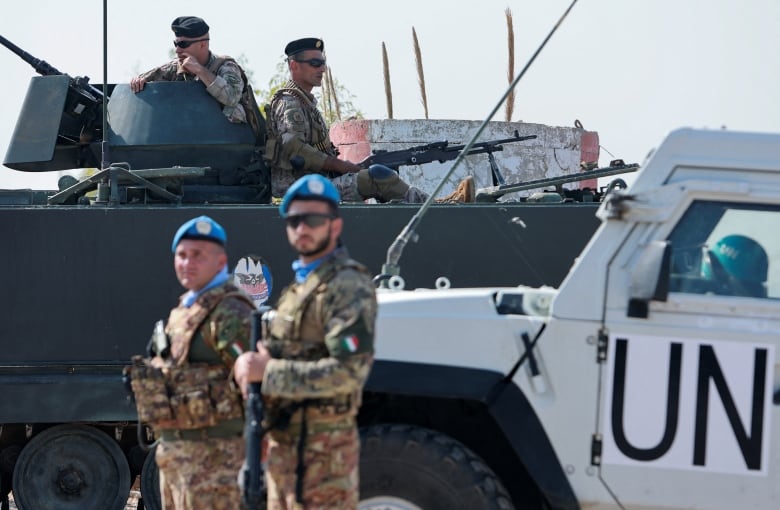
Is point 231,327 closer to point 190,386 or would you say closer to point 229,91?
point 190,386

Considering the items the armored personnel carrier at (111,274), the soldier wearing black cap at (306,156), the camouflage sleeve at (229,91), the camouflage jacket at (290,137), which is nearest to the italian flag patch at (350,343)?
the armored personnel carrier at (111,274)

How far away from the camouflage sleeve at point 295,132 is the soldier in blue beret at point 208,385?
120 inches

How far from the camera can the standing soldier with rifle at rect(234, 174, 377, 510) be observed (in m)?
4.01

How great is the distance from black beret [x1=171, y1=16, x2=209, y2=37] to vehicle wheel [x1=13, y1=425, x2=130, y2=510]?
2.42m

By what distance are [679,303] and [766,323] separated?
320mm

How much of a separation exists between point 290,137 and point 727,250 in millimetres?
3472

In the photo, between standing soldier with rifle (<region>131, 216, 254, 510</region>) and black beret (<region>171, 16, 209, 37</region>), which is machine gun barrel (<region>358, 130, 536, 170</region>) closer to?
black beret (<region>171, 16, 209, 37</region>)

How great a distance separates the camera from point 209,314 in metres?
4.54

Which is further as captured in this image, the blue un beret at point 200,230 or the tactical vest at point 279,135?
the tactical vest at point 279,135

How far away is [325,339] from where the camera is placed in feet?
13.4

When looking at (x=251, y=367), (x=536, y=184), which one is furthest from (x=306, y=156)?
(x=251, y=367)

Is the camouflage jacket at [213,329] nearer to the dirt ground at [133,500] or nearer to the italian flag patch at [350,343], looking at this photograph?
the italian flag patch at [350,343]

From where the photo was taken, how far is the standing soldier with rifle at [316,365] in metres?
4.01

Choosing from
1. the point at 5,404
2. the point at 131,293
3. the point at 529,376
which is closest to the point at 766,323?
the point at 529,376
